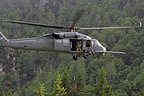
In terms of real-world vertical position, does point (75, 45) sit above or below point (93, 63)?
above

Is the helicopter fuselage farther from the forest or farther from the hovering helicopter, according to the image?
the forest

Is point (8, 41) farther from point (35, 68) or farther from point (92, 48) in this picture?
point (35, 68)

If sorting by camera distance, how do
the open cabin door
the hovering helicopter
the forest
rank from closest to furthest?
the hovering helicopter → the open cabin door → the forest

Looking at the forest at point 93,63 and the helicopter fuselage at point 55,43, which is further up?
the helicopter fuselage at point 55,43

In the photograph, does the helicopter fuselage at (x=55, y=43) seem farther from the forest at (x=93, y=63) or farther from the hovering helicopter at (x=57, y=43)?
the forest at (x=93, y=63)

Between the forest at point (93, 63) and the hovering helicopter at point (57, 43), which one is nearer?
the hovering helicopter at point (57, 43)

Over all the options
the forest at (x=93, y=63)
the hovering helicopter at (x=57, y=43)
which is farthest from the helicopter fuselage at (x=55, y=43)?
the forest at (x=93, y=63)

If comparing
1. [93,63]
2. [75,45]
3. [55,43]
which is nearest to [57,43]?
[55,43]

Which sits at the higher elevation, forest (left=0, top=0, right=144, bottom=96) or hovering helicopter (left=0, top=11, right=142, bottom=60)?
hovering helicopter (left=0, top=11, right=142, bottom=60)

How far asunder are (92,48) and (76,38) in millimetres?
1545

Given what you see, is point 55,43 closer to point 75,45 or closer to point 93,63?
point 75,45

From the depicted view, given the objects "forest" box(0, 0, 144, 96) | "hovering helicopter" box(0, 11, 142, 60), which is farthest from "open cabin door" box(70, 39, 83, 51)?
"forest" box(0, 0, 144, 96)

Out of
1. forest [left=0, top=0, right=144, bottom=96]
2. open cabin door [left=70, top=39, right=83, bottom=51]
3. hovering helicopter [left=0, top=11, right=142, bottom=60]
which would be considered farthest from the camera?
forest [left=0, top=0, right=144, bottom=96]

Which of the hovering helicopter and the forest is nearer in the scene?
the hovering helicopter
